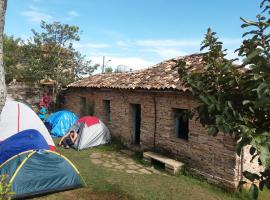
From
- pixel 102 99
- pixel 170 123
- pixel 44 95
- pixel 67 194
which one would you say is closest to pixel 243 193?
pixel 170 123

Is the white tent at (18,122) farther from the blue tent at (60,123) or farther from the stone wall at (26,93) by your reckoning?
the stone wall at (26,93)

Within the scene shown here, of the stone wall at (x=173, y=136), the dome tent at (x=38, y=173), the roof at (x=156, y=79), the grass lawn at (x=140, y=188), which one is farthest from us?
the roof at (x=156, y=79)

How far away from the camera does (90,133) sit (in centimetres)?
1211

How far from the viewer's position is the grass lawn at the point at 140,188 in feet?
23.5

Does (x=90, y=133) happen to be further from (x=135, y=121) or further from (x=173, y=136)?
(x=173, y=136)

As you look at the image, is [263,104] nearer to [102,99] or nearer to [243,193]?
[243,193]

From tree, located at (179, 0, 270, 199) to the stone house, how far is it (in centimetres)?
312

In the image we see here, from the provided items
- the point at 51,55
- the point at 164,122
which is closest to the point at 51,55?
the point at 51,55

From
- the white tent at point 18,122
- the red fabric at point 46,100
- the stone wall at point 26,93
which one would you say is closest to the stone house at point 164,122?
the white tent at point 18,122

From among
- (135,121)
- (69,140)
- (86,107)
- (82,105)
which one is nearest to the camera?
(69,140)

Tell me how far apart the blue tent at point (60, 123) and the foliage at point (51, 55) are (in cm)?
509

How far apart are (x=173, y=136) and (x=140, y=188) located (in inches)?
111

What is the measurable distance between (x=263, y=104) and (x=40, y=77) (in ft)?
60.8

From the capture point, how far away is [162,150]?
10312 millimetres
